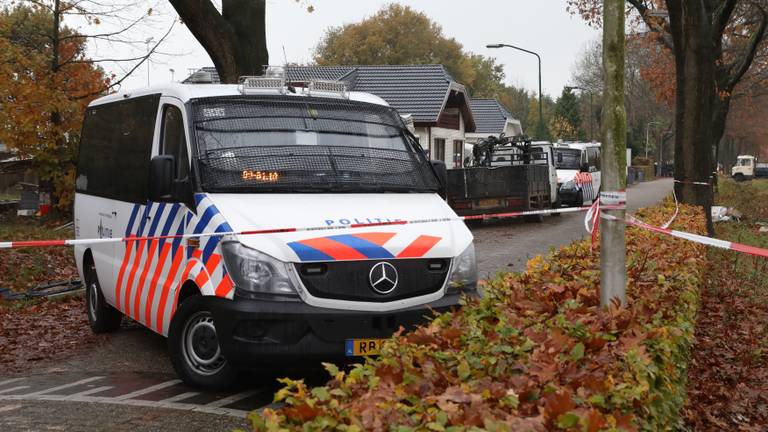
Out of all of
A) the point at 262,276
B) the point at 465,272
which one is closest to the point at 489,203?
the point at 465,272

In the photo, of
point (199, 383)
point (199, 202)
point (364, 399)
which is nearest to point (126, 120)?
point (199, 202)

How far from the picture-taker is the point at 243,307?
589cm

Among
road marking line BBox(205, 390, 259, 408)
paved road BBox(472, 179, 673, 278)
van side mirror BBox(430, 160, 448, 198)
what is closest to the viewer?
road marking line BBox(205, 390, 259, 408)

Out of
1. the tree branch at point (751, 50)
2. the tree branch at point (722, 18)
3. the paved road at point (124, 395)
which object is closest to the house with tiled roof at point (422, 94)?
the tree branch at point (751, 50)

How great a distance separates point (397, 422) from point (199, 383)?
3913 millimetres

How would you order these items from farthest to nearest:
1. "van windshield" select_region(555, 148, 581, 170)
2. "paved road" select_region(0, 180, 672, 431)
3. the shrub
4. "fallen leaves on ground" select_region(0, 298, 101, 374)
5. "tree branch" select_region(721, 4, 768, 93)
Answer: "van windshield" select_region(555, 148, 581, 170), "tree branch" select_region(721, 4, 768, 93), "fallen leaves on ground" select_region(0, 298, 101, 374), "paved road" select_region(0, 180, 672, 431), the shrub

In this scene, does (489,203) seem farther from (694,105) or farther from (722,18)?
(722,18)

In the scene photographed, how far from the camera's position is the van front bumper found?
589cm

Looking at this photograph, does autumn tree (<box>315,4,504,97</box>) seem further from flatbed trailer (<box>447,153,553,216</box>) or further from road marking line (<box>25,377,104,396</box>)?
road marking line (<box>25,377,104,396</box>)

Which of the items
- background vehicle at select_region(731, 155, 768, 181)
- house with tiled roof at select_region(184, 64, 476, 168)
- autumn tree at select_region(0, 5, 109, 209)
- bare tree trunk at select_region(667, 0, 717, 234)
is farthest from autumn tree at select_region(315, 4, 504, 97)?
bare tree trunk at select_region(667, 0, 717, 234)

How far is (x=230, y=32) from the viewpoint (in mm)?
13492

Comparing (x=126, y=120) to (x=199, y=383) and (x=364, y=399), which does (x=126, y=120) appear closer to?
(x=199, y=383)

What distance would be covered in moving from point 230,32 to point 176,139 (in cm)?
655

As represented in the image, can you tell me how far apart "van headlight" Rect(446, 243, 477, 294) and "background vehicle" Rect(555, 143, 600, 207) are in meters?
23.7
